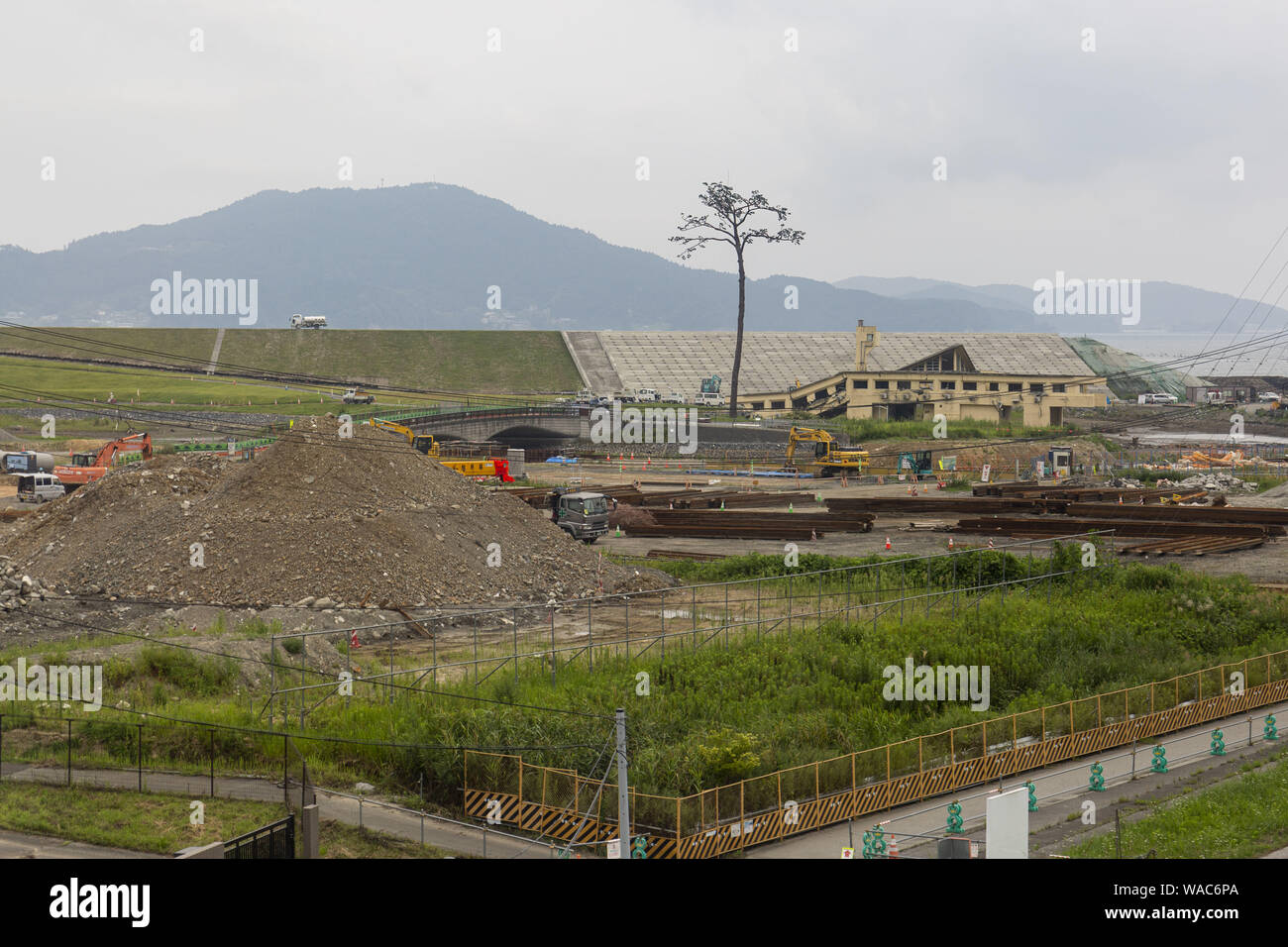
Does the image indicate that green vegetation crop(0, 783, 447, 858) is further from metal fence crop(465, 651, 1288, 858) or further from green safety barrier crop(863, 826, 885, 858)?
green safety barrier crop(863, 826, 885, 858)

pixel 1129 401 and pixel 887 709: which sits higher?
pixel 1129 401

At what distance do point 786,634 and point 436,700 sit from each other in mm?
10727

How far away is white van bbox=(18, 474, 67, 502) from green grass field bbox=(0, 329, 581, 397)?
63.9 metres

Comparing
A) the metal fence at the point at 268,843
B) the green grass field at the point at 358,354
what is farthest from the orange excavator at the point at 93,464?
the green grass field at the point at 358,354

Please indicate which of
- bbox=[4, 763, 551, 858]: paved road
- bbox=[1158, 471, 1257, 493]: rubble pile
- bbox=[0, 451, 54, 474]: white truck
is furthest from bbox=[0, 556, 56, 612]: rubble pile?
bbox=[1158, 471, 1257, 493]: rubble pile

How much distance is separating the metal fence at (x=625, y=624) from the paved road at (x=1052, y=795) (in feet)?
27.4

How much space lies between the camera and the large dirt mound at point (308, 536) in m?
36.2

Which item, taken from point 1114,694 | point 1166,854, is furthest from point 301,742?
point 1114,694

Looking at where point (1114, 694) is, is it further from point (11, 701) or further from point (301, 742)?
point (11, 701)

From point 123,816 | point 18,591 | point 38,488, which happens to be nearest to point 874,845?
point 123,816

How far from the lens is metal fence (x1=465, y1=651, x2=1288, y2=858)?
821 inches

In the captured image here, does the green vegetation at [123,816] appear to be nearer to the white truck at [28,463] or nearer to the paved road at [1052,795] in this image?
the paved road at [1052,795]

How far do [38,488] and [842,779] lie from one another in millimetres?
50866

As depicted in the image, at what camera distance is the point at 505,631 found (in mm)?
35750
